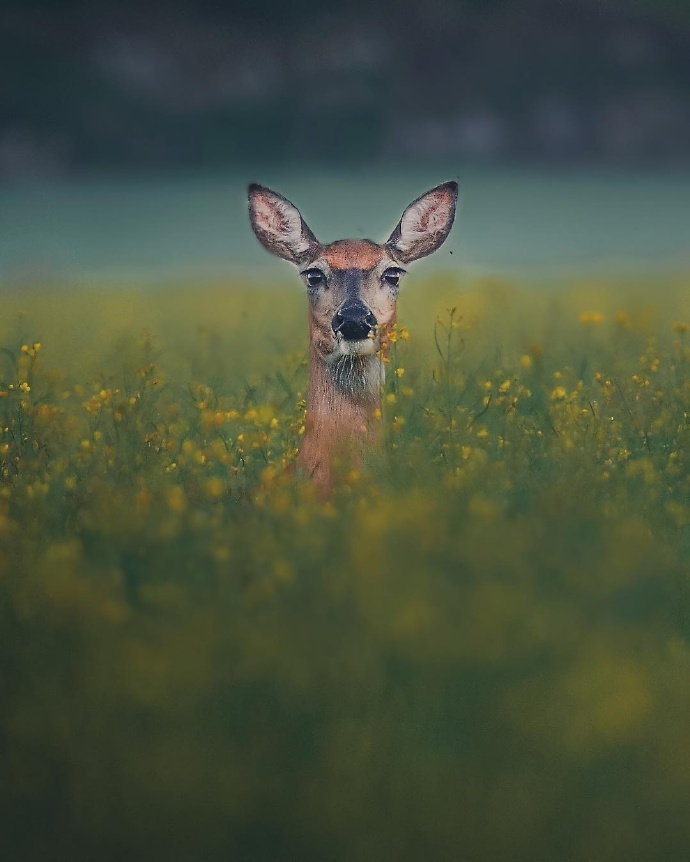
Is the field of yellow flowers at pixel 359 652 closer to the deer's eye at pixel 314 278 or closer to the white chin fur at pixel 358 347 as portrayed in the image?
the white chin fur at pixel 358 347

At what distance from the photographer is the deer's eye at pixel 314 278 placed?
641 cm

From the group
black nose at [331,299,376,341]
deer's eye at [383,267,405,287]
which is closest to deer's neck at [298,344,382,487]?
black nose at [331,299,376,341]

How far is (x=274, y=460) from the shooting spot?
252 inches

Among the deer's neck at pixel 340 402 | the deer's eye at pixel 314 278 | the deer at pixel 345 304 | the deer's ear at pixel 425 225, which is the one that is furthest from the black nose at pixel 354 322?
the deer's ear at pixel 425 225

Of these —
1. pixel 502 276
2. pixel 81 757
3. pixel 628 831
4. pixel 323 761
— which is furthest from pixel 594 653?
pixel 502 276

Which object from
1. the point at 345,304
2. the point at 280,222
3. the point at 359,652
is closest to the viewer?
the point at 359,652

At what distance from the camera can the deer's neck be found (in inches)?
241

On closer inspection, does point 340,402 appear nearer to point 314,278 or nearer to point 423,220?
point 314,278

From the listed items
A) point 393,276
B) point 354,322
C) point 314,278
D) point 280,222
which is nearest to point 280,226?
point 280,222

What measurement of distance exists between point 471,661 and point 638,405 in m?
2.94

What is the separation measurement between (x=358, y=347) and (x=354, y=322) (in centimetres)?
14

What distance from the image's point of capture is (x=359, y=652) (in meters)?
3.78

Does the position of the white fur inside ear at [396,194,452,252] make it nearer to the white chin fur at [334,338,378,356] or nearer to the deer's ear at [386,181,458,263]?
the deer's ear at [386,181,458,263]

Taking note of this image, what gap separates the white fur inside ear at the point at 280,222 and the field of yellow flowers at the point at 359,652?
955 mm
